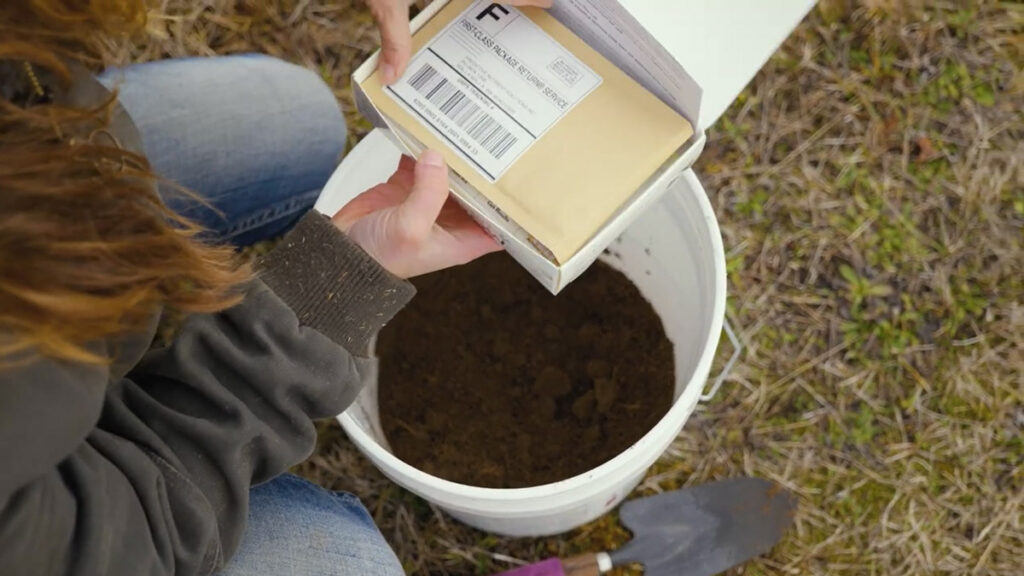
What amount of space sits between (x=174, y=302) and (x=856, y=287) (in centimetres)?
90

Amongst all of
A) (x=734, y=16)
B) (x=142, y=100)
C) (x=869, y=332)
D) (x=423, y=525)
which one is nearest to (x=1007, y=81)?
(x=869, y=332)

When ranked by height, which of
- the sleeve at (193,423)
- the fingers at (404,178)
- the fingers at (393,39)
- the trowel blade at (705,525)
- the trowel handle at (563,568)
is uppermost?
the fingers at (393,39)

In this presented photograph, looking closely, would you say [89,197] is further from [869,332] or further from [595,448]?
[869,332]

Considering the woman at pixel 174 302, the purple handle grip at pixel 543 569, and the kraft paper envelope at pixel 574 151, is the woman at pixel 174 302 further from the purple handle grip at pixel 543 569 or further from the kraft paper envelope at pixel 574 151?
the purple handle grip at pixel 543 569

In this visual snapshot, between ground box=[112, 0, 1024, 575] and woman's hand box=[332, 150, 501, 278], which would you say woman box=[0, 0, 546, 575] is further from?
ground box=[112, 0, 1024, 575]

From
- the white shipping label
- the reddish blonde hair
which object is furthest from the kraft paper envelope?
the reddish blonde hair

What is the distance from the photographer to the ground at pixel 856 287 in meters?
1.13

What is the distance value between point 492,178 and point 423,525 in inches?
23.4

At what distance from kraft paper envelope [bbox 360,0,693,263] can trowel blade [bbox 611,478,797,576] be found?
0.53 metres

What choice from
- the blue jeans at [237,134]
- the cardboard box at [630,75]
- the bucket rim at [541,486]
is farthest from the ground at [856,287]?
the cardboard box at [630,75]

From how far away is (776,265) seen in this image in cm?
120

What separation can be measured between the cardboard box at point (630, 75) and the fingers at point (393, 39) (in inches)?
0.6

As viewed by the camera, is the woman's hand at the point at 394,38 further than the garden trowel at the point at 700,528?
No

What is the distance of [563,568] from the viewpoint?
104cm
